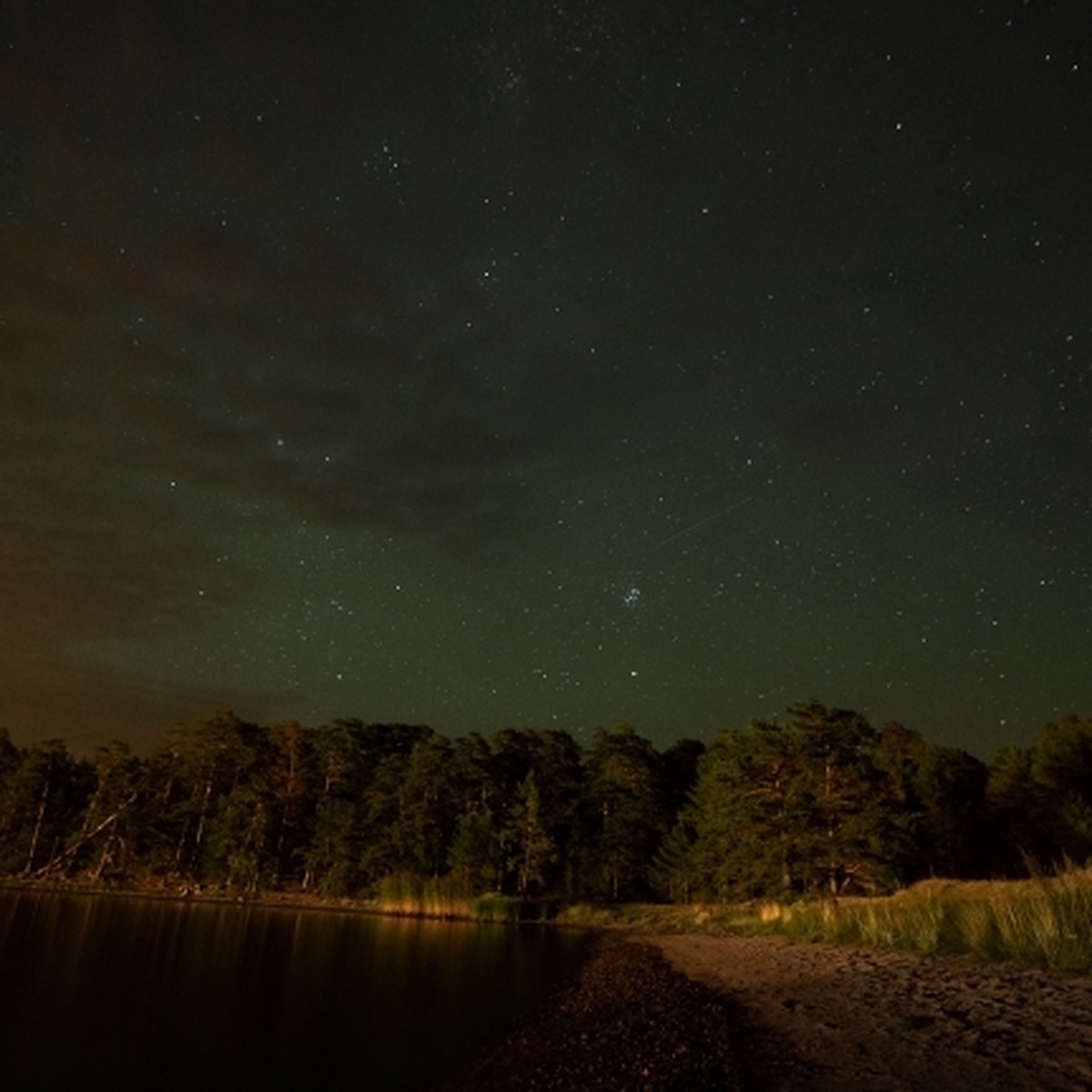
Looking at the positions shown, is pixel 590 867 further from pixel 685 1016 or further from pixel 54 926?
pixel 685 1016

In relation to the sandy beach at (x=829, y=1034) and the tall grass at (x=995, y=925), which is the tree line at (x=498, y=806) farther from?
the sandy beach at (x=829, y=1034)

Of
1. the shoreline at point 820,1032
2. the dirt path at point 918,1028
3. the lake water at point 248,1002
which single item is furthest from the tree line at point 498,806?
the dirt path at point 918,1028

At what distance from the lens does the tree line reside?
60812 mm

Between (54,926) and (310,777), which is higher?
(310,777)

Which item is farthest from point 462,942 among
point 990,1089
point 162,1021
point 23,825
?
point 23,825

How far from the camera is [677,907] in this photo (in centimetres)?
6525

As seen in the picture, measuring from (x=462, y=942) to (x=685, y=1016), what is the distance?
31.7 metres

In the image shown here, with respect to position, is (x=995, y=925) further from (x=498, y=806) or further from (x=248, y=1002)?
(x=498, y=806)

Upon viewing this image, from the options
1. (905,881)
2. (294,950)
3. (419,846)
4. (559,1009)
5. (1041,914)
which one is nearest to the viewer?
(1041,914)

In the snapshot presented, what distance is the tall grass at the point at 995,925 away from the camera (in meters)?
15.0

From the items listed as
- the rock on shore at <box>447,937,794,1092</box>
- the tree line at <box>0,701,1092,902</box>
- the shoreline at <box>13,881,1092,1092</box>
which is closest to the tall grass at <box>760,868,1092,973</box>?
the shoreline at <box>13,881,1092,1092</box>

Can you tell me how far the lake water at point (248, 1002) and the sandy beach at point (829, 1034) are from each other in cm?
347

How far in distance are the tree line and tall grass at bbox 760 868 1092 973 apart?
1205 inches

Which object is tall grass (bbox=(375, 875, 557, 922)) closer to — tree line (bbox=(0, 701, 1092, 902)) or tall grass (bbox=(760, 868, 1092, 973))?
tree line (bbox=(0, 701, 1092, 902))
